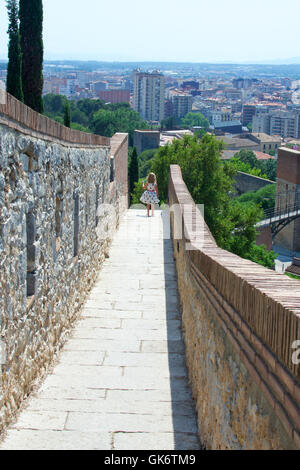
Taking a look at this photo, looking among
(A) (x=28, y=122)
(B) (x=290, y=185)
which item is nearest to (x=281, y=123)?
(B) (x=290, y=185)

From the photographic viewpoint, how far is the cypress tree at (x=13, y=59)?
15.9 m

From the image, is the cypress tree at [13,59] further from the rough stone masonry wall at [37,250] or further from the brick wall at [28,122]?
the brick wall at [28,122]

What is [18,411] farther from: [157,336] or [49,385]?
[157,336]

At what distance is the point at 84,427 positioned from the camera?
5.10 metres

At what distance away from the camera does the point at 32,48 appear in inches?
821

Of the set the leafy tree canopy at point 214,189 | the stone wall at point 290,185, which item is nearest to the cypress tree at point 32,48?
the leafy tree canopy at point 214,189

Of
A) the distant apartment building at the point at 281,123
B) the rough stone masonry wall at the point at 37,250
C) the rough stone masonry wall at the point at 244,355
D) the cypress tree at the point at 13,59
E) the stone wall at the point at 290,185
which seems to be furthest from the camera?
the distant apartment building at the point at 281,123

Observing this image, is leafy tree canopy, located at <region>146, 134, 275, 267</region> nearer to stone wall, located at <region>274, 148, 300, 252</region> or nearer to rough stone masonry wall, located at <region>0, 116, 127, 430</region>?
rough stone masonry wall, located at <region>0, 116, 127, 430</region>

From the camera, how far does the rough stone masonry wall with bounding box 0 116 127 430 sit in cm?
461

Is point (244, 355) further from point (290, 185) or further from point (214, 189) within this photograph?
point (290, 185)

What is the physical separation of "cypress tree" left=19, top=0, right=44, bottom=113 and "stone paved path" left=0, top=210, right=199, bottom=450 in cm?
1176

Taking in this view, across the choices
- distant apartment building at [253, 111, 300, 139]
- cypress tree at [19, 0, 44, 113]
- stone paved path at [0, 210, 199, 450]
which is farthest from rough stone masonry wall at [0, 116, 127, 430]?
distant apartment building at [253, 111, 300, 139]

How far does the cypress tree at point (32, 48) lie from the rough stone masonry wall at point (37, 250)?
12145 mm

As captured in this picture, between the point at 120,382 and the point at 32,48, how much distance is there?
1689 cm
